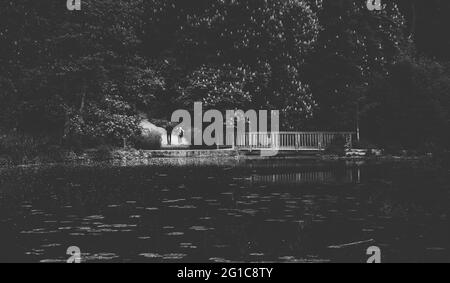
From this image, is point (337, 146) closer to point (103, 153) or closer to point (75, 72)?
point (103, 153)

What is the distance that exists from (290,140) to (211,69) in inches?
245

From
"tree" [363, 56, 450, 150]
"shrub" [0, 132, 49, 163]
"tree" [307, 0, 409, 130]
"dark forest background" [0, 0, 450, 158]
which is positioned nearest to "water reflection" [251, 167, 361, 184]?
"shrub" [0, 132, 49, 163]

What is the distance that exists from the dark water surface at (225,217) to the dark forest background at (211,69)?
14774mm

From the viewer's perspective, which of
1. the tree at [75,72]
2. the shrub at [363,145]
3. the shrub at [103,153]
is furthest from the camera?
the shrub at [363,145]

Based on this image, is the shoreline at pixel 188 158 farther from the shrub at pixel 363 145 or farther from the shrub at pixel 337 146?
the shrub at pixel 363 145

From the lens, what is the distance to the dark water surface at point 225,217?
42.0 ft

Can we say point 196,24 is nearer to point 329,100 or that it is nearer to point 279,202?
point 329,100

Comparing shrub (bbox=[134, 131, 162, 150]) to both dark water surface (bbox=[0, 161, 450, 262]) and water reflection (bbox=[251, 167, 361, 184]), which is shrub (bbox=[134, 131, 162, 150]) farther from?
dark water surface (bbox=[0, 161, 450, 262])

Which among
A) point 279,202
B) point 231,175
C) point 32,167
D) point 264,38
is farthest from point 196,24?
point 279,202

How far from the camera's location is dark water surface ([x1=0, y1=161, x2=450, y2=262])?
12.8 meters

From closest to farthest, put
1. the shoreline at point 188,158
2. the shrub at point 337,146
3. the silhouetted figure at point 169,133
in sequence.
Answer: the shoreline at point 188,158 → the shrub at point 337,146 → the silhouetted figure at point 169,133

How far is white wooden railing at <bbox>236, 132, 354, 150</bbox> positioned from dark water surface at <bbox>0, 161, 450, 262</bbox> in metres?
17.1

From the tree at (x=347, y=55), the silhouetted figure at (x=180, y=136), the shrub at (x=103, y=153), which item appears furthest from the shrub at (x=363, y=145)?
the shrub at (x=103, y=153)

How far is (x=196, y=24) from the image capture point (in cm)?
4791
